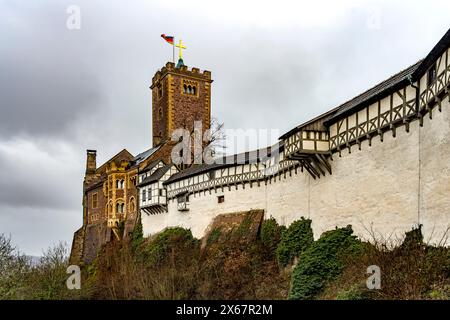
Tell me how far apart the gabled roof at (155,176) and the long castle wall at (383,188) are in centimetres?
1641

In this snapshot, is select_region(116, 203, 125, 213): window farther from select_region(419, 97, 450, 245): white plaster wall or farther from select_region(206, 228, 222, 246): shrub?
select_region(419, 97, 450, 245): white plaster wall

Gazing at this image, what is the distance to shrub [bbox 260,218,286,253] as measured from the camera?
26.9m

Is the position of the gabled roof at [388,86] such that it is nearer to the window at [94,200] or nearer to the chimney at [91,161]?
the window at [94,200]

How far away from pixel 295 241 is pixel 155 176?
21883 mm

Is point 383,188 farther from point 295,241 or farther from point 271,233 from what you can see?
point 271,233

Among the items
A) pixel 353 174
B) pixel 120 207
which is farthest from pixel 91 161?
pixel 353 174

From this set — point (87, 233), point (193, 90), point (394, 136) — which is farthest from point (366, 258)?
point (87, 233)

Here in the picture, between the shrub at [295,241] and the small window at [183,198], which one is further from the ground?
the small window at [183,198]

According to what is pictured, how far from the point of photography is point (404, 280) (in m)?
14.2

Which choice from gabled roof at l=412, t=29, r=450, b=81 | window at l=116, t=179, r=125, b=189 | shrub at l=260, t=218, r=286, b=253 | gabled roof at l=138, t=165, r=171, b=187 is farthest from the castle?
window at l=116, t=179, r=125, b=189

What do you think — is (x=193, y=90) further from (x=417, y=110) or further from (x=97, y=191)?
(x=417, y=110)

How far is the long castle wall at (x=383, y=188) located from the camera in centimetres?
1496

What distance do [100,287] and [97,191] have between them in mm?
26069

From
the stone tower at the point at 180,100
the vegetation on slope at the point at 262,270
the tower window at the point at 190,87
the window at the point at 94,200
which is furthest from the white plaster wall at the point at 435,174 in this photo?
the window at the point at 94,200
